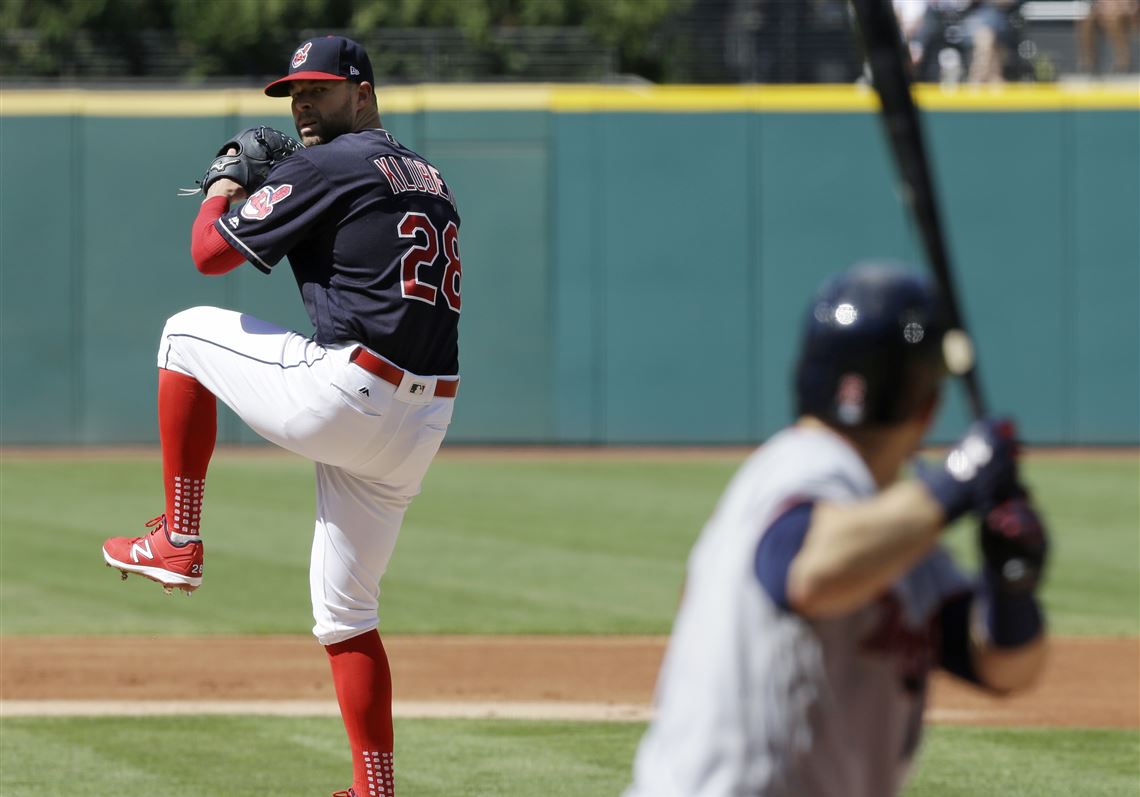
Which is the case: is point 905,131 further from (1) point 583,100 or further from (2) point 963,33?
(2) point 963,33

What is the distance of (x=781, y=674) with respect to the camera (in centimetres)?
247

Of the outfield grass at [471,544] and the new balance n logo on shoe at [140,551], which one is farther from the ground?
the new balance n logo on shoe at [140,551]

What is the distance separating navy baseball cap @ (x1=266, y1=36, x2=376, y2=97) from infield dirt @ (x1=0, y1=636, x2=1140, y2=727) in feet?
12.0

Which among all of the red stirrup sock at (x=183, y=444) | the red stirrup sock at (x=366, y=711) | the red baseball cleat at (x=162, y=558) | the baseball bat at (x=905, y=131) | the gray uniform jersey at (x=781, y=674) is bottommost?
the red stirrup sock at (x=366, y=711)

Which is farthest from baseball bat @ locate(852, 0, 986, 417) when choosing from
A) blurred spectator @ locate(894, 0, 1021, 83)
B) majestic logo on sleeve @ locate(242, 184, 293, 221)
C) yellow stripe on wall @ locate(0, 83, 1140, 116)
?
blurred spectator @ locate(894, 0, 1021, 83)

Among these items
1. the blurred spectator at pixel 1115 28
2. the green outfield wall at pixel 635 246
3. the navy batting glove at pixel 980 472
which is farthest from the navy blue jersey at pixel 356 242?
the blurred spectator at pixel 1115 28

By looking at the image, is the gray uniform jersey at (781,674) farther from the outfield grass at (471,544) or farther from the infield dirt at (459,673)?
the outfield grass at (471,544)

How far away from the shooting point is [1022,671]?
105 inches

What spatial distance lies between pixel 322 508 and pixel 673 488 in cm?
987

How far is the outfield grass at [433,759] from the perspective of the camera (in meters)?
5.93

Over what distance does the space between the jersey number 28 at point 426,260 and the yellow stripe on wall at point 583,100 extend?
12.6 metres

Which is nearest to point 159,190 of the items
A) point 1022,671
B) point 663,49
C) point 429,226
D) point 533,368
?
point 533,368

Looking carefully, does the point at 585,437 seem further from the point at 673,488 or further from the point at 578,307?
the point at 673,488

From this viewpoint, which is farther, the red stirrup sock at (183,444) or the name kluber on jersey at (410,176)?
the red stirrup sock at (183,444)
